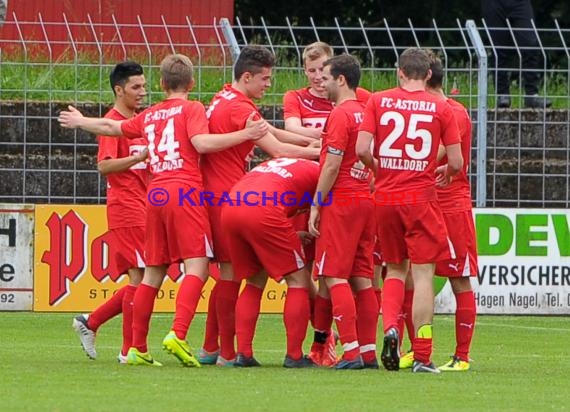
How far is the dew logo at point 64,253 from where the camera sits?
16.3m

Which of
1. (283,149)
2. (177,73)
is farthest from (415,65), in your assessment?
(177,73)

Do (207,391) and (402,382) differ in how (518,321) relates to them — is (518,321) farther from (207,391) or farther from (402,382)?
(207,391)

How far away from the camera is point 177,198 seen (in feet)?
35.7

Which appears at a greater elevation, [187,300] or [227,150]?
[227,150]

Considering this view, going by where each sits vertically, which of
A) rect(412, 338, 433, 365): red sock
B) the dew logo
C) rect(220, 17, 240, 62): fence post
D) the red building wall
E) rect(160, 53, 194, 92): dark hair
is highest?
the red building wall

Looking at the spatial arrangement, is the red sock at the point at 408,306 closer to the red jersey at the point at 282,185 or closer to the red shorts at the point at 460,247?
the red shorts at the point at 460,247

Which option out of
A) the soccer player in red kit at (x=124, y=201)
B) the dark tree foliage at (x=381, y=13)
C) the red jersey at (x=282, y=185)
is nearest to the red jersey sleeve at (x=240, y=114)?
the red jersey at (x=282, y=185)

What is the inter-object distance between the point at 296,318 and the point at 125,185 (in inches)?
69.3

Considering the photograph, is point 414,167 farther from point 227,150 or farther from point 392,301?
point 227,150

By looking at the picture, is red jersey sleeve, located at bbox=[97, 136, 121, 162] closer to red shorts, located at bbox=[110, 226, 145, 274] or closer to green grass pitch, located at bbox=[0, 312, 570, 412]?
red shorts, located at bbox=[110, 226, 145, 274]

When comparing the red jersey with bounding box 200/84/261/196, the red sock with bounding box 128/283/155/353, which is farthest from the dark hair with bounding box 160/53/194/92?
the red sock with bounding box 128/283/155/353

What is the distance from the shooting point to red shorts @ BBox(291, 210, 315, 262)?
37.7 ft

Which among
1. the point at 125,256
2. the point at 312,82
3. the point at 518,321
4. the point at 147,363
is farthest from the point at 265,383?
the point at 518,321

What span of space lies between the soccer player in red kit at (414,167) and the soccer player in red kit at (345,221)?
0.79ft
